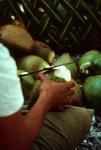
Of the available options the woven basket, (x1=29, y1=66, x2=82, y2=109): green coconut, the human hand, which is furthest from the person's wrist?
the woven basket

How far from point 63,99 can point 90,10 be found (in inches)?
30.8

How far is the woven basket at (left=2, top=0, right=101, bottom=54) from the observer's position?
2.35 metres

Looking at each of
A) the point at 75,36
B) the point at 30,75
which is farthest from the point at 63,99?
the point at 75,36

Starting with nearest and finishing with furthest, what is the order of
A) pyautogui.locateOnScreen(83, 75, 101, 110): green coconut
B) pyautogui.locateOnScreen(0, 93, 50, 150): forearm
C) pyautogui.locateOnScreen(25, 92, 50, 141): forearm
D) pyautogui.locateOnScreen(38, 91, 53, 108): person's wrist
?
pyautogui.locateOnScreen(0, 93, 50, 150): forearm, pyautogui.locateOnScreen(25, 92, 50, 141): forearm, pyautogui.locateOnScreen(38, 91, 53, 108): person's wrist, pyautogui.locateOnScreen(83, 75, 101, 110): green coconut

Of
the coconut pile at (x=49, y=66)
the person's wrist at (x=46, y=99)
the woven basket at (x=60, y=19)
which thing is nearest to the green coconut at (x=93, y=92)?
the coconut pile at (x=49, y=66)

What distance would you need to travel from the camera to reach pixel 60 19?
238cm

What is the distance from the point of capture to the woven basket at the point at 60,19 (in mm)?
2352

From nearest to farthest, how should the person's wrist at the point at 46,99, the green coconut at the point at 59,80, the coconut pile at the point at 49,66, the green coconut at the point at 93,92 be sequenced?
the person's wrist at the point at 46,99 → the green coconut at the point at 59,80 → the coconut pile at the point at 49,66 → the green coconut at the point at 93,92

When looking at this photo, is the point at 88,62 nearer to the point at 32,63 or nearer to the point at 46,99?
the point at 32,63

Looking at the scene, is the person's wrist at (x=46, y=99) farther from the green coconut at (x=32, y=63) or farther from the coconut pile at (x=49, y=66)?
the green coconut at (x=32, y=63)

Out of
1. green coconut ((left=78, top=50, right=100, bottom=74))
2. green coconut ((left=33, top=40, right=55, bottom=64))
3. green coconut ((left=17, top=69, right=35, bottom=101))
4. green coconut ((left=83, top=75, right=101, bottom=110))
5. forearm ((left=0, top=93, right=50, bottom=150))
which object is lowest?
forearm ((left=0, top=93, right=50, bottom=150))

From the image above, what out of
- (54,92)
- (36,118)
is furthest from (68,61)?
(36,118)

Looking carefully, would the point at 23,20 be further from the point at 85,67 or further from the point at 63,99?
the point at 63,99

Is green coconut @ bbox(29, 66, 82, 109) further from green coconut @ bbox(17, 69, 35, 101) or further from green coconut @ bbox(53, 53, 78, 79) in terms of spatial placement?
green coconut @ bbox(53, 53, 78, 79)
